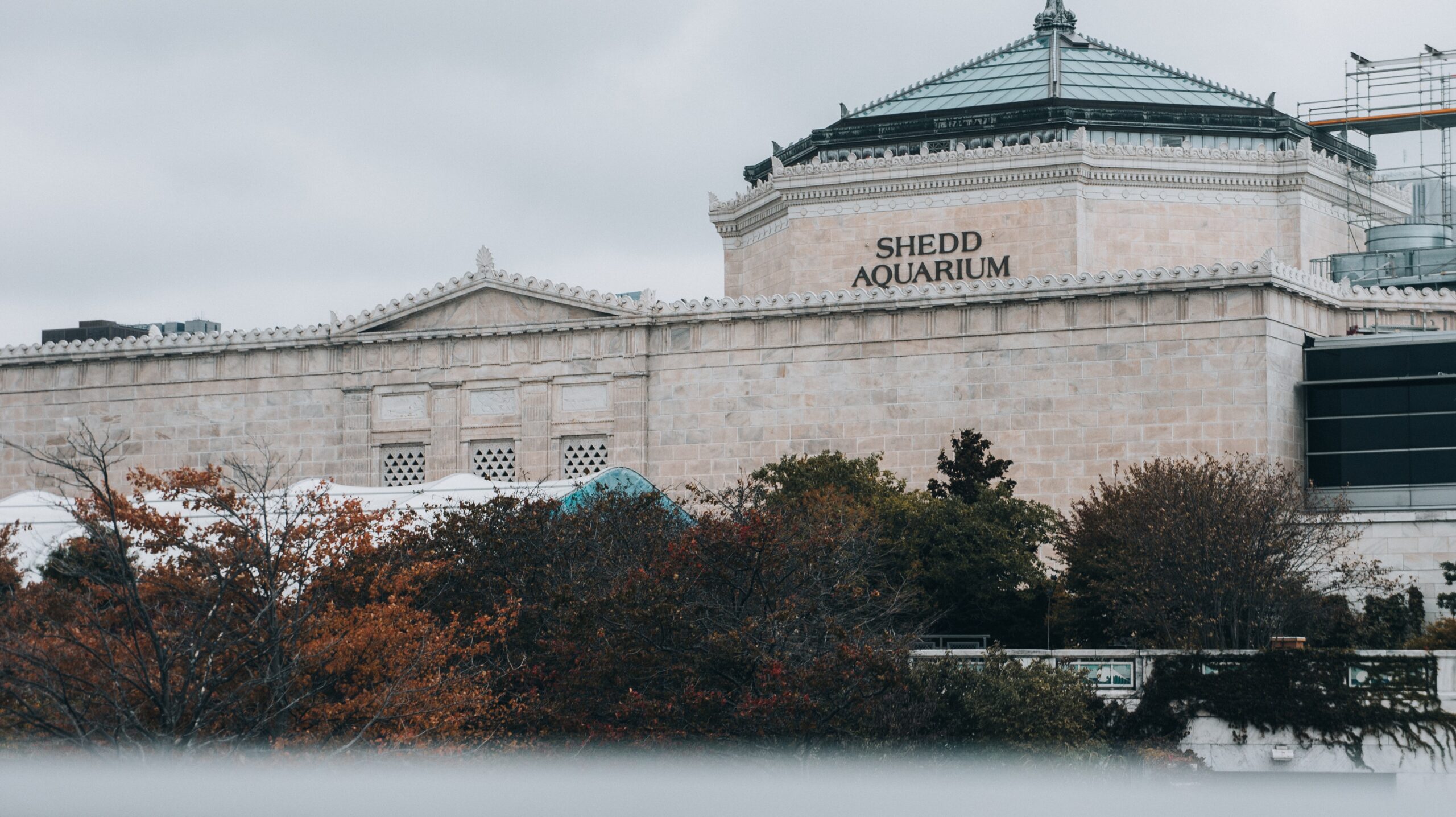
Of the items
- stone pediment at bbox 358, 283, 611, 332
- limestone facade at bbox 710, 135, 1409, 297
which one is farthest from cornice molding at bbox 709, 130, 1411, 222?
stone pediment at bbox 358, 283, 611, 332

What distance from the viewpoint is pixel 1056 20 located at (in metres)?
66.0

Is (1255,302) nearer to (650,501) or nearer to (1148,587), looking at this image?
(1148,587)

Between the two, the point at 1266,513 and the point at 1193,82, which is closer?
the point at 1266,513

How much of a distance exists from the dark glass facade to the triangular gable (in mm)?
19310

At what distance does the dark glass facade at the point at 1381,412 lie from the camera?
145ft

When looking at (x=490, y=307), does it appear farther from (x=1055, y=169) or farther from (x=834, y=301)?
(x=1055, y=169)

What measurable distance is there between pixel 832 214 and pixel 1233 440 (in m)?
17.0

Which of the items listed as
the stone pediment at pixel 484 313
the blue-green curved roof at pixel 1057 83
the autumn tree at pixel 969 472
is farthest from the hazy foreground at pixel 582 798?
the blue-green curved roof at pixel 1057 83

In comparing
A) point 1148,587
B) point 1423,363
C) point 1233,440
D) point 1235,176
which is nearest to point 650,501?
point 1148,587

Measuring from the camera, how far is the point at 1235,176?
55.5 m

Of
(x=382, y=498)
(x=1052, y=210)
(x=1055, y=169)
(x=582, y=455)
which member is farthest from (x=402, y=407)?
(x=1055, y=169)

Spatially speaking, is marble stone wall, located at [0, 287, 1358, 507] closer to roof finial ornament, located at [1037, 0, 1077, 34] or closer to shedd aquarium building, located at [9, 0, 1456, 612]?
shedd aquarium building, located at [9, 0, 1456, 612]

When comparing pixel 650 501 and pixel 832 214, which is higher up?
pixel 832 214

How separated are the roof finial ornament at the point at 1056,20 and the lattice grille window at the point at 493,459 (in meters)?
26.8
